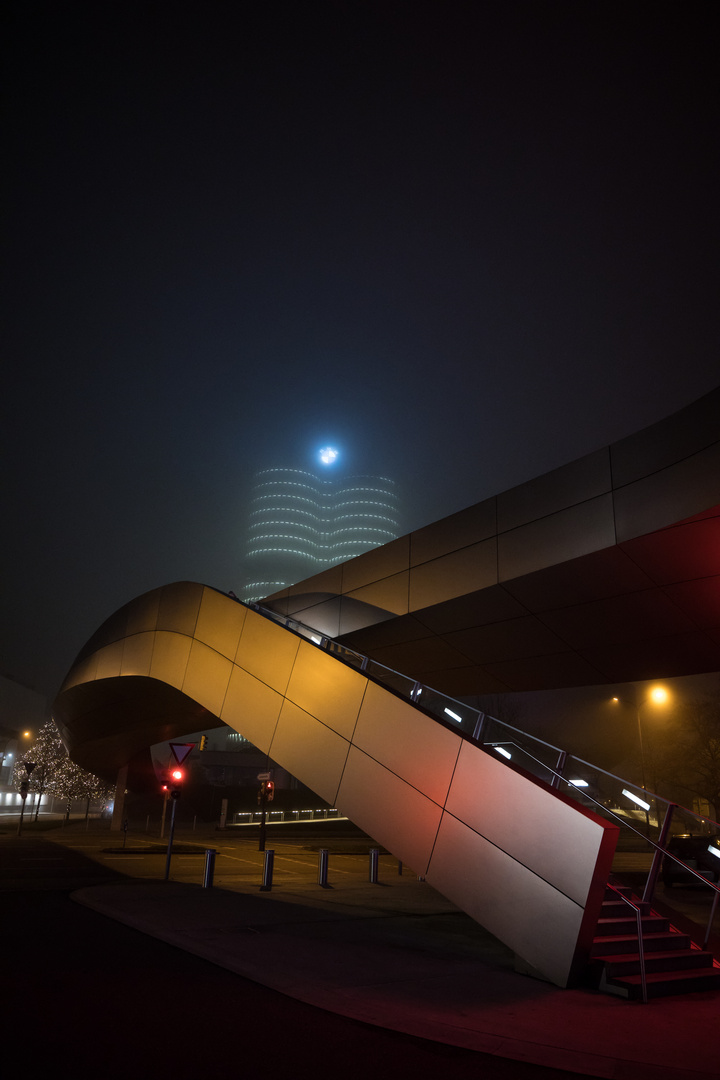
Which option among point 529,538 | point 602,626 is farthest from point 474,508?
point 602,626

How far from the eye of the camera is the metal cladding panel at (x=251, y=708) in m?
14.1

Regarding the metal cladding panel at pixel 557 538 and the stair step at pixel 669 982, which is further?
the metal cladding panel at pixel 557 538

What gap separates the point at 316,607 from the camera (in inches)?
821

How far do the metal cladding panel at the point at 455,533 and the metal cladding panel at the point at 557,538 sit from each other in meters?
0.71

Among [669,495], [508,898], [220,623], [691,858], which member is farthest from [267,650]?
[691,858]

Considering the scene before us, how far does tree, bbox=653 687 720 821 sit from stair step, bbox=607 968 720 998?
136ft

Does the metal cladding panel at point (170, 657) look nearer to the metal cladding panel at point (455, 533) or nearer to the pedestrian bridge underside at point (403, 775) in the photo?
the pedestrian bridge underside at point (403, 775)

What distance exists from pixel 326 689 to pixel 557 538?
5729 mm

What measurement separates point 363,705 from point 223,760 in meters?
81.8

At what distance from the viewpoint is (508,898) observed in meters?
8.57

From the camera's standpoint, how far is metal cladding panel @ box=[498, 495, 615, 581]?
13.4 meters

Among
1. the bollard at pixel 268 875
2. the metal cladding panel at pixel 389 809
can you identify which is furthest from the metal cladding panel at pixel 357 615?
the metal cladding panel at pixel 389 809

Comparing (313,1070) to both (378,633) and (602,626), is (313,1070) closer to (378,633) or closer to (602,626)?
(602,626)

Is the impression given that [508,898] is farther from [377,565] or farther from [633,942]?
[377,565]
